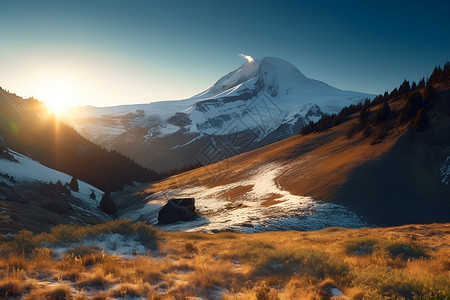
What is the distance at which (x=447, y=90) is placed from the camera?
52406mm

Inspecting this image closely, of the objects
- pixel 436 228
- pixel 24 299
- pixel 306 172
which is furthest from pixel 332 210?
pixel 24 299

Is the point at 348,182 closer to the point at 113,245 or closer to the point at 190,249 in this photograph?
the point at 190,249

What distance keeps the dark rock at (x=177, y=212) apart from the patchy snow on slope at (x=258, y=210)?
1864 mm

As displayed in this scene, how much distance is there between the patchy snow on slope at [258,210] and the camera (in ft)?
94.0

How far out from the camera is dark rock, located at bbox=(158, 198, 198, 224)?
4294 cm

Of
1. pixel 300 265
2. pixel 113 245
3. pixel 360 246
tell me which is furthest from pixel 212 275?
pixel 360 246

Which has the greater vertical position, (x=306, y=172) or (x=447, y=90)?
(x=447, y=90)

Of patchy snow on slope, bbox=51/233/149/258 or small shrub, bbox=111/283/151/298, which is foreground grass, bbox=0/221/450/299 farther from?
patchy snow on slope, bbox=51/233/149/258

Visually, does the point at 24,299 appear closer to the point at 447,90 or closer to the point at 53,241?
the point at 53,241

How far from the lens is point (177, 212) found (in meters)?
43.6

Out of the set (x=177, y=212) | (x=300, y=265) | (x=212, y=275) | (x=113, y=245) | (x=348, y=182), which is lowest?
(x=177, y=212)

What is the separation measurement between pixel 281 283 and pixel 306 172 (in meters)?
43.1

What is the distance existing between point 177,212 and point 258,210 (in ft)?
51.1

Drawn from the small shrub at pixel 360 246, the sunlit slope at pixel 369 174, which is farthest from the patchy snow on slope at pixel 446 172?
the small shrub at pixel 360 246
